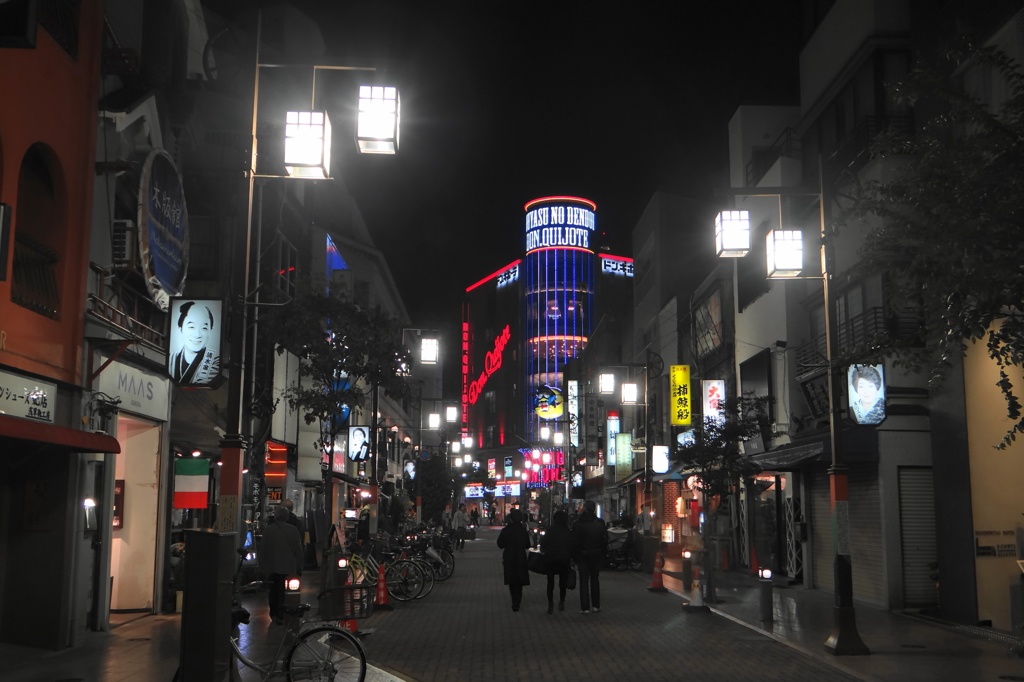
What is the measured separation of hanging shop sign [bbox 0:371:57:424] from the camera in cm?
1187

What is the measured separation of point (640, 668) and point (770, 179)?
19298 millimetres

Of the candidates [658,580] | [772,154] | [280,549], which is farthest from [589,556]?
[772,154]

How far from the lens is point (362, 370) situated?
1019 inches

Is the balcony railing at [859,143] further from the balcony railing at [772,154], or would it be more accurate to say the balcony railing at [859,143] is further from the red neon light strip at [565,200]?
the red neon light strip at [565,200]

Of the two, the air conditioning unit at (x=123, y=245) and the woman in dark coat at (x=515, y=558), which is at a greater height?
the air conditioning unit at (x=123, y=245)

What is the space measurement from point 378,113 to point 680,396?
2669cm

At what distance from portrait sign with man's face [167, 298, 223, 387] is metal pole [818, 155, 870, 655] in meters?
8.72

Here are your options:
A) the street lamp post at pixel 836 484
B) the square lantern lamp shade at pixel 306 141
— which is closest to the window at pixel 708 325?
the street lamp post at pixel 836 484

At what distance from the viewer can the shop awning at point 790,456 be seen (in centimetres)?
2138

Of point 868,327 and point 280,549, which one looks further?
point 868,327

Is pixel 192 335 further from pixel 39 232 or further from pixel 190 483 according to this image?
pixel 190 483

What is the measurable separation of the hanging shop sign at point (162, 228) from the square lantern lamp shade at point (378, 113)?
5629mm

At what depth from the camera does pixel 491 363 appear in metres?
159

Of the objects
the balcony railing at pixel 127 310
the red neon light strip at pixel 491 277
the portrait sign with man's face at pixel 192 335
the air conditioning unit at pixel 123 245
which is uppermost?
the red neon light strip at pixel 491 277
